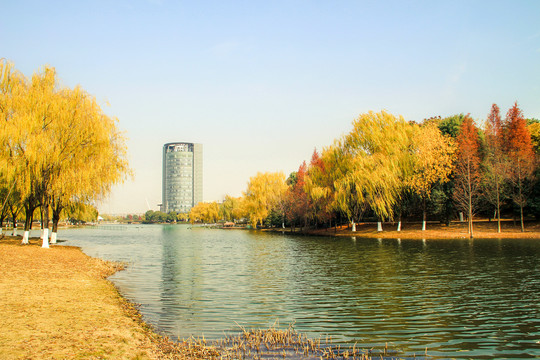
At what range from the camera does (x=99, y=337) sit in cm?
801

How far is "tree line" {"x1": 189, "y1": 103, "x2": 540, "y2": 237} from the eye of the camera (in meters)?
42.9

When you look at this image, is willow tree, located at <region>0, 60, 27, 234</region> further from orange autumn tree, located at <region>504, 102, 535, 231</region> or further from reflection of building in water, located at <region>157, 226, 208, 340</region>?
orange autumn tree, located at <region>504, 102, 535, 231</region>

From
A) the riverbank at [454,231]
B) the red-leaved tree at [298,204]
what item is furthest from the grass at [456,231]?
the red-leaved tree at [298,204]

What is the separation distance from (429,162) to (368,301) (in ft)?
118

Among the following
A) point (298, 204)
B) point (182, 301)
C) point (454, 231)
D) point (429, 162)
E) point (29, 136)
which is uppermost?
point (429, 162)

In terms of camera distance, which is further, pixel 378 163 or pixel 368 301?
pixel 378 163

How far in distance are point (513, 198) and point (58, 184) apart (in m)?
44.4

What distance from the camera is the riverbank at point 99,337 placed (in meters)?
7.16

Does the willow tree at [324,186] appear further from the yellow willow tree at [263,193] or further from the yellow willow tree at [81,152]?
the yellow willow tree at [81,152]

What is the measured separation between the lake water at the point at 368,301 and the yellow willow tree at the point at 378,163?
72.7 feet

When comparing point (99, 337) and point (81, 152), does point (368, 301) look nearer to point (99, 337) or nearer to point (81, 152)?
point (99, 337)

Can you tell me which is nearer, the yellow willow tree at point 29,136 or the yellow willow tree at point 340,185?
the yellow willow tree at point 29,136

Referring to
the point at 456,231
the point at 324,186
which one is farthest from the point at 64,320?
the point at 324,186

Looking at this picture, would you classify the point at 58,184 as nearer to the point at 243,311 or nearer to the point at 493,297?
the point at 243,311
